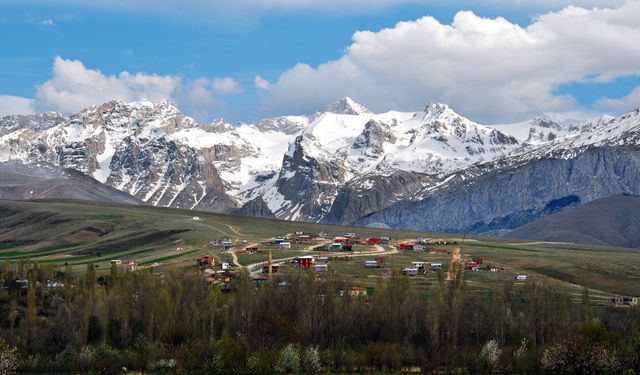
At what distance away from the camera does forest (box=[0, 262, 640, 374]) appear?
100812 millimetres

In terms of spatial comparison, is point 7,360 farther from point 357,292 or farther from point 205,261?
point 205,261

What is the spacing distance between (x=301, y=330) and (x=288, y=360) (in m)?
8.90

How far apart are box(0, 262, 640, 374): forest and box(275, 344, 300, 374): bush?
154 mm

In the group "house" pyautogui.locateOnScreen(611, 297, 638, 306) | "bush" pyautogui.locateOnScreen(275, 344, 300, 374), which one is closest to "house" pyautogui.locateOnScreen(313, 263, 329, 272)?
"house" pyautogui.locateOnScreen(611, 297, 638, 306)

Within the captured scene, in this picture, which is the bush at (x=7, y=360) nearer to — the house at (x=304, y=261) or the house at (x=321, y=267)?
the house at (x=321, y=267)

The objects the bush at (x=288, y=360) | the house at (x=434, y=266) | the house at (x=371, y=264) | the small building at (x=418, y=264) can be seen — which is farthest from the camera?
the house at (x=434, y=266)

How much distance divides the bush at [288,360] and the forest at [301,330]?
0.51 ft

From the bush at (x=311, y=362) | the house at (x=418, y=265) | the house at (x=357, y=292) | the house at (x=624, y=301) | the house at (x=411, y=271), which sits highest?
the house at (x=418, y=265)

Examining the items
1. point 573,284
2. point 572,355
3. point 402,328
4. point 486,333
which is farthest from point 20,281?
point 573,284

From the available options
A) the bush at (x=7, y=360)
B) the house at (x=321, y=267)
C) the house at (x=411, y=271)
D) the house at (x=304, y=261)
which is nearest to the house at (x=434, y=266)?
the house at (x=411, y=271)

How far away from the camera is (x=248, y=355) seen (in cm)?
10150

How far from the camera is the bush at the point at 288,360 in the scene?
100244 millimetres

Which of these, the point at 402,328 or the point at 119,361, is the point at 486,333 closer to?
the point at 402,328

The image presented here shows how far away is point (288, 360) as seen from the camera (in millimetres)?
100500
